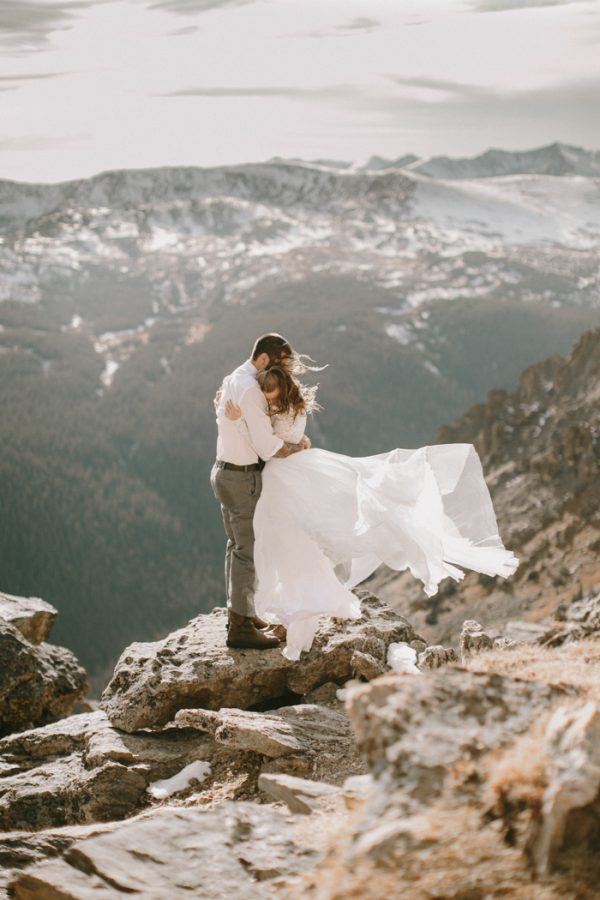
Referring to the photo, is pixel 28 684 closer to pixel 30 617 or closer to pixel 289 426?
pixel 30 617

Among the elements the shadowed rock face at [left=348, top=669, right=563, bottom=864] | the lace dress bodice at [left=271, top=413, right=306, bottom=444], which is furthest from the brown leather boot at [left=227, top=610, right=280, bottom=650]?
the shadowed rock face at [left=348, top=669, right=563, bottom=864]

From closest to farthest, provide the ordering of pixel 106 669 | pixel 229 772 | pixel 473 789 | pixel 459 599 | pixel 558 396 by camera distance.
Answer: pixel 473 789
pixel 229 772
pixel 459 599
pixel 558 396
pixel 106 669

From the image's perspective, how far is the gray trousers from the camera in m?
11.2

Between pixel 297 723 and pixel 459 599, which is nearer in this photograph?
pixel 297 723

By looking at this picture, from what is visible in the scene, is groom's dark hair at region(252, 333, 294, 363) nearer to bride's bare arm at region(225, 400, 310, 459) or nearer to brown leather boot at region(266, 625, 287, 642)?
bride's bare arm at region(225, 400, 310, 459)

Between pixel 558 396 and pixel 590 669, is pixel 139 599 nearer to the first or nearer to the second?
pixel 558 396

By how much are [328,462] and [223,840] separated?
5.55 m

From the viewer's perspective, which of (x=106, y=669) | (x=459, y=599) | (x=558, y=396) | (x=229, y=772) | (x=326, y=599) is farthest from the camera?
(x=106, y=669)

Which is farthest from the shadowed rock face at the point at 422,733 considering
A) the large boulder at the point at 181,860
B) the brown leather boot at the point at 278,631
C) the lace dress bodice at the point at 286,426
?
the brown leather boot at the point at 278,631

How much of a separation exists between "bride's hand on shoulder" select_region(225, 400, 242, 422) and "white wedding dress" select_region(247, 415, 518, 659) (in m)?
0.54

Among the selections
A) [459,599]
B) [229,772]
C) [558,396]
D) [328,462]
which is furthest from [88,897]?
[558,396]

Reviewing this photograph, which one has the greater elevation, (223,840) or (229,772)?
(223,840)

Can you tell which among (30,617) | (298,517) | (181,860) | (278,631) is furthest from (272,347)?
(30,617)

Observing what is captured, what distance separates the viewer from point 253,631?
12.2 metres
